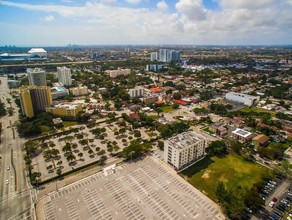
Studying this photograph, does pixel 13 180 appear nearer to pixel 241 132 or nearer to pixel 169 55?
pixel 241 132

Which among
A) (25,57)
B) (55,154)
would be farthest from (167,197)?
(25,57)

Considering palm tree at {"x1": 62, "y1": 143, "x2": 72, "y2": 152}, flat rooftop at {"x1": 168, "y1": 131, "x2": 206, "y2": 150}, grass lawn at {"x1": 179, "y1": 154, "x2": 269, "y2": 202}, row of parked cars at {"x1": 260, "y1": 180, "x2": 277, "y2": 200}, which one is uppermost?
flat rooftop at {"x1": 168, "y1": 131, "x2": 206, "y2": 150}

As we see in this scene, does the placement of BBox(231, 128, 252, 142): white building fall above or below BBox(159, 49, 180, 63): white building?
below

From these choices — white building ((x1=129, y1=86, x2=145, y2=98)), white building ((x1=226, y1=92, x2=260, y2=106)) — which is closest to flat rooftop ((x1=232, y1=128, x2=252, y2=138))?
white building ((x1=226, y1=92, x2=260, y2=106))

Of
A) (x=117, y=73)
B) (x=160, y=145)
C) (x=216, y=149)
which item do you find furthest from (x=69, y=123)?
(x=117, y=73)

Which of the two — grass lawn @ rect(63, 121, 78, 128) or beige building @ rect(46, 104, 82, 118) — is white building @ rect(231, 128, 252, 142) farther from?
beige building @ rect(46, 104, 82, 118)

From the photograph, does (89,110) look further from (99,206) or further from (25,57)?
(25,57)

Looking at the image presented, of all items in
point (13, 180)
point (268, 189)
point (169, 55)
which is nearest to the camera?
point (268, 189)
